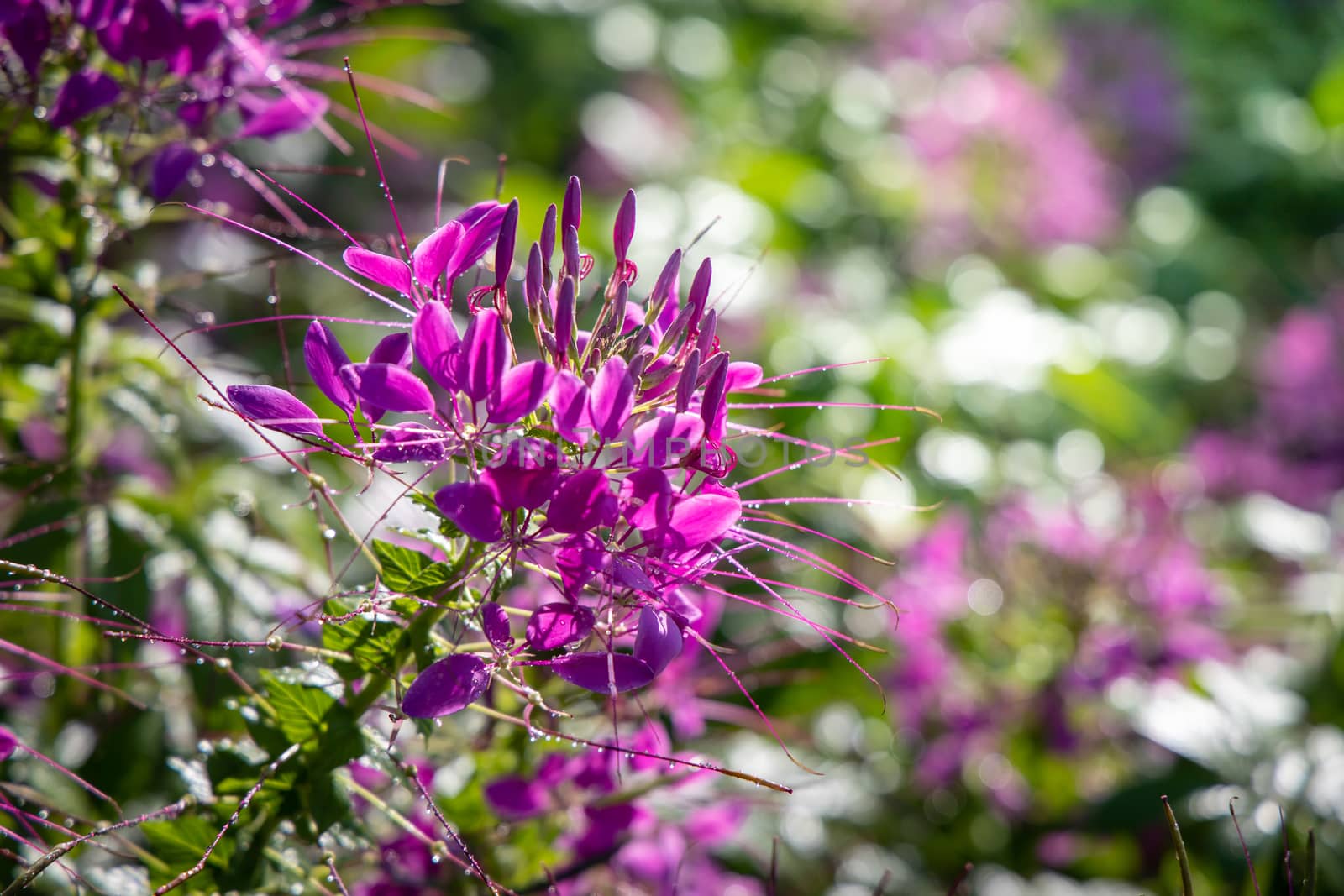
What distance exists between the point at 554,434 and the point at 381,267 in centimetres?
13

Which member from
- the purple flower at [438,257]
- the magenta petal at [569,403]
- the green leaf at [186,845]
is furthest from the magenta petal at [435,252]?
the green leaf at [186,845]

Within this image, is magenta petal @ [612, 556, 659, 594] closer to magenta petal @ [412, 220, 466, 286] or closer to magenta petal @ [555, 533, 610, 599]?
magenta petal @ [555, 533, 610, 599]

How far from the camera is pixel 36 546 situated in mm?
743

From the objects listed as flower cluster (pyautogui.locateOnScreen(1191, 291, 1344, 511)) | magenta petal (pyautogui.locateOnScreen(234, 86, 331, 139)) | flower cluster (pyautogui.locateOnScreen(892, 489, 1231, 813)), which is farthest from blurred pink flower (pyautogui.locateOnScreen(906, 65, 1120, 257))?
magenta petal (pyautogui.locateOnScreen(234, 86, 331, 139))

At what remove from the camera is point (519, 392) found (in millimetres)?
492

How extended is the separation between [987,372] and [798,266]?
1.97 ft

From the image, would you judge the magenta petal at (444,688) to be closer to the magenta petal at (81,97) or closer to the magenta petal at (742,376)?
the magenta petal at (742,376)

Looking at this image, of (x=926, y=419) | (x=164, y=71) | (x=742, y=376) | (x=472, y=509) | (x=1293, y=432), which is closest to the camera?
(x=472, y=509)

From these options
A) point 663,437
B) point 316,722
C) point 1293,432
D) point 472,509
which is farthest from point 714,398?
point 1293,432

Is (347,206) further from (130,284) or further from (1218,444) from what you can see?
(1218,444)

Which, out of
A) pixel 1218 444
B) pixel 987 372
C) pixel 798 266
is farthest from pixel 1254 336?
pixel 987 372

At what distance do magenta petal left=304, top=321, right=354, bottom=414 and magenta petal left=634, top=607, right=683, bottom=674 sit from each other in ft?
0.63

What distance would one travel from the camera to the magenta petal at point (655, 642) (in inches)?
19.7

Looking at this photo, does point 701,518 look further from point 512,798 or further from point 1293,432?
point 1293,432
